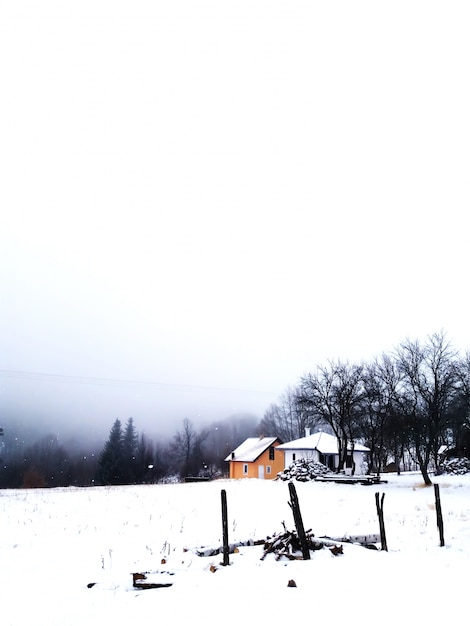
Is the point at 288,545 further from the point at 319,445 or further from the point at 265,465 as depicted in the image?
the point at 265,465

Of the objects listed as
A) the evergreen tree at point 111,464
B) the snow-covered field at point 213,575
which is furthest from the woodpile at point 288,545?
the evergreen tree at point 111,464

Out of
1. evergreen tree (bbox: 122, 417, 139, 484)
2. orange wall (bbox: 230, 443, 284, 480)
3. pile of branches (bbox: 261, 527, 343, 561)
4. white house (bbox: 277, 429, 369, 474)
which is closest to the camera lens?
pile of branches (bbox: 261, 527, 343, 561)

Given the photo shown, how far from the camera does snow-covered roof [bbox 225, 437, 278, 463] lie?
199 ft

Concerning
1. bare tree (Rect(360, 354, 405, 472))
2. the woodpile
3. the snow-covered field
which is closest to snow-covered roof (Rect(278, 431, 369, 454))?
bare tree (Rect(360, 354, 405, 472))

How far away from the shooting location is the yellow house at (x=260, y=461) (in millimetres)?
60438

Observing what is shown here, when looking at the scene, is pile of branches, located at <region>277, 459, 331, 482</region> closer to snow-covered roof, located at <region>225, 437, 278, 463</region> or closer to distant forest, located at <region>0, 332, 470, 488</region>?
distant forest, located at <region>0, 332, 470, 488</region>

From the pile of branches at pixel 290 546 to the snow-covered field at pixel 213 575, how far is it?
8.1 inches

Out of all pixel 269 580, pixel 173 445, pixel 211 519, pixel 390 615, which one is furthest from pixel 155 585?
pixel 173 445

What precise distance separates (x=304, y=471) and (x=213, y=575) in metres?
32.0

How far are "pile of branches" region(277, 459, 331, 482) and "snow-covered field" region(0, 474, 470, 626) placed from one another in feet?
68.4

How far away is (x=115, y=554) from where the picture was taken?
11.6m

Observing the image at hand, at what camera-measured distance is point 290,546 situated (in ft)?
33.7

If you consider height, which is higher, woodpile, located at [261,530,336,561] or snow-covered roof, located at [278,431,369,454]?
snow-covered roof, located at [278,431,369,454]

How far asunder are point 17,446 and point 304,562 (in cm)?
15029
